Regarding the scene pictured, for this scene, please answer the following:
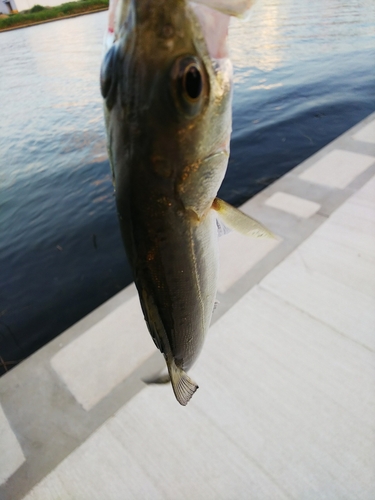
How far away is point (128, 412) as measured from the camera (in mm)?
2652

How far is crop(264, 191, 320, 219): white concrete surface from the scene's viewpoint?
14.8 ft

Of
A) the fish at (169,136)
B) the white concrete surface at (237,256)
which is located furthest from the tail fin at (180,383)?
the white concrete surface at (237,256)

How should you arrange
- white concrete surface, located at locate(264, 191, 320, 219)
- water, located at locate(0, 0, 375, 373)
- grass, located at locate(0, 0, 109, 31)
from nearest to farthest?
white concrete surface, located at locate(264, 191, 320, 219) < water, located at locate(0, 0, 375, 373) < grass, located at locate(0, 0, 109, 31)

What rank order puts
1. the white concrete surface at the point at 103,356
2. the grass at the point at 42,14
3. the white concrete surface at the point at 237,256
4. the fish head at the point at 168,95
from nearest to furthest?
the fish head at the point at 168,95 → the white concrete surface at the point at 103,356 → the white concrete surface at the point at 237,256 → the grass at the point at 42,14

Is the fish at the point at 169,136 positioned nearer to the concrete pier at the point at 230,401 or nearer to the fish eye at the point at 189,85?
the fish eye at the point at 189,85

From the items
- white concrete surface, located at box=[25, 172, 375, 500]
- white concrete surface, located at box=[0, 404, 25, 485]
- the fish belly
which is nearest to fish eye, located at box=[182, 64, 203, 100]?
the fish belly

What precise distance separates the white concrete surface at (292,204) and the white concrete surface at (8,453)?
3.75 meters

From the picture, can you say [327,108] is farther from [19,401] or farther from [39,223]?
[19,401]

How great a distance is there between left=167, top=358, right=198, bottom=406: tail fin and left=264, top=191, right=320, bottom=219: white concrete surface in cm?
362

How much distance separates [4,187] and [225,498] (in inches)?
361

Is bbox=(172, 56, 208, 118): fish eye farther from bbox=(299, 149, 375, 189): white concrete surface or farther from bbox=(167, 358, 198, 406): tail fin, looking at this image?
bbox=(299, 149, 375, 189): white concrete surface

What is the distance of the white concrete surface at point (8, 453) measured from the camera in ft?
7.93

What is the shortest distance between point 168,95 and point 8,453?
2.82 m

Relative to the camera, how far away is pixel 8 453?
253 centimetres
